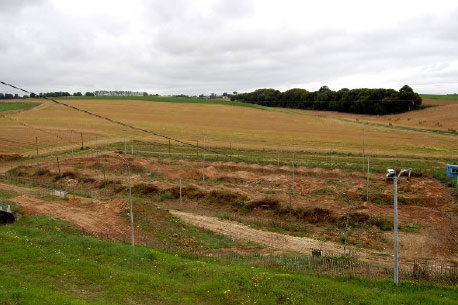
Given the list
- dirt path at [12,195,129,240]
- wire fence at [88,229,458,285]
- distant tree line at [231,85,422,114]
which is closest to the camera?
wire fence at [88,229,458,285]

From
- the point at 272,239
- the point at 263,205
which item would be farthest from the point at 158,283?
the point at 263,205

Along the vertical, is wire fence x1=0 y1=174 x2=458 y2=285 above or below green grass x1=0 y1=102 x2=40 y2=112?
below

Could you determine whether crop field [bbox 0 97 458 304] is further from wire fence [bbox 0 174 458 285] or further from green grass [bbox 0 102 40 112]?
green grass [bbox 0 102 40 112]

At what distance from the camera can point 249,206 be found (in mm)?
32969

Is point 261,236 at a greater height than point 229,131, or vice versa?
point 229,131

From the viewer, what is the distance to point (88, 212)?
98.3 ft

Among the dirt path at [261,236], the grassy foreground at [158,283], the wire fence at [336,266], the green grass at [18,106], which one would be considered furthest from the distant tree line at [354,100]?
the grassy foreground at [158,283]

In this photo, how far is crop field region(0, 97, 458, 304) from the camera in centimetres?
2388

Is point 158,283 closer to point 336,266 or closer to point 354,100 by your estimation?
point 336,266

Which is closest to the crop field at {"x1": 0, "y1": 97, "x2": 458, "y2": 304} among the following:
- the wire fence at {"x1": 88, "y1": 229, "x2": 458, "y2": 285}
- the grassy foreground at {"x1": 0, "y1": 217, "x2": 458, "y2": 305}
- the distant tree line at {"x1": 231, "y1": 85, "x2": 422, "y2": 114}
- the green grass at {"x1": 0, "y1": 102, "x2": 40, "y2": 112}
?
the wire fence at {"x1": 88, "y1": 229, "x2": 458, "y2": 285}

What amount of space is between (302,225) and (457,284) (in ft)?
43.7

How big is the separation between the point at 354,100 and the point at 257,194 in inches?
3260

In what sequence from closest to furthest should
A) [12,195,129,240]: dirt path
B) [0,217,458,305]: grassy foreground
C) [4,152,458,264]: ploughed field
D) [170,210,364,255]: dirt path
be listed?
[0,217,458,305]: grassy foreground, [170,210,364,255]: dirt path, [4,152,458,264]: ploughed field, [12,195,129,240]: dirt path

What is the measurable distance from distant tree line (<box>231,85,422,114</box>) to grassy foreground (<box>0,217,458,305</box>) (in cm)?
9384
